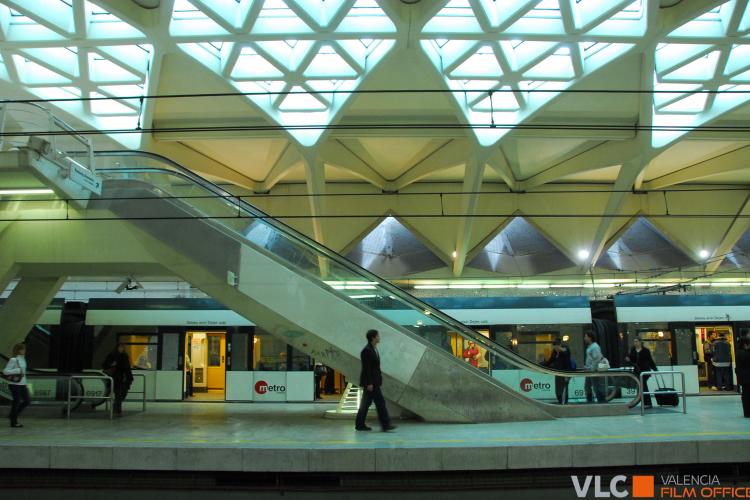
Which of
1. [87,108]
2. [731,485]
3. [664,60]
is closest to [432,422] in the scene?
[731,485]

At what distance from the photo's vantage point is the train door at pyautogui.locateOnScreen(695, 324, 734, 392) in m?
17.8

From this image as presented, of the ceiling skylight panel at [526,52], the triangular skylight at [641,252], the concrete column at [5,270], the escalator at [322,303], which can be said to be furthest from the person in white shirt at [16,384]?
the triangular skylight at [641,252]

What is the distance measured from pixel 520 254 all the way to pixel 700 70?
51.6ft

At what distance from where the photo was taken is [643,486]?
26.1 feet

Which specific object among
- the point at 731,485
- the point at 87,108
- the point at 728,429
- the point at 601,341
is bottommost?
A: the point at 731,485

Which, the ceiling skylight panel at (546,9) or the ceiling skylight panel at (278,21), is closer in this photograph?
the ceiling skylight panel at (546,9)

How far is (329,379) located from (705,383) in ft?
38.4

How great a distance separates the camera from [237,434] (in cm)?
945

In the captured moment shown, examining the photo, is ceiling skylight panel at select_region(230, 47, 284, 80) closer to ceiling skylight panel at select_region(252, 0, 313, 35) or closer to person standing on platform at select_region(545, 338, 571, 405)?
ceiling skylight panel at select_region(252, 0, 313, 35)

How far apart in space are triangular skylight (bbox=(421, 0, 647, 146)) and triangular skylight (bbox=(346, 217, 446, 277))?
42.7 ft

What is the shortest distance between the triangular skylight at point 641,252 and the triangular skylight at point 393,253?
32.5 feet

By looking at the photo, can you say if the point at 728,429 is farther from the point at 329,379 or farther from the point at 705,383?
the point at 329,379

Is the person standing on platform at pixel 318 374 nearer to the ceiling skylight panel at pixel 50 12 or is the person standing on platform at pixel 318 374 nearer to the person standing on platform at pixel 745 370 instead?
the person standing on platform at pixel 745 370

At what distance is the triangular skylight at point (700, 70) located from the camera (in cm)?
1762
